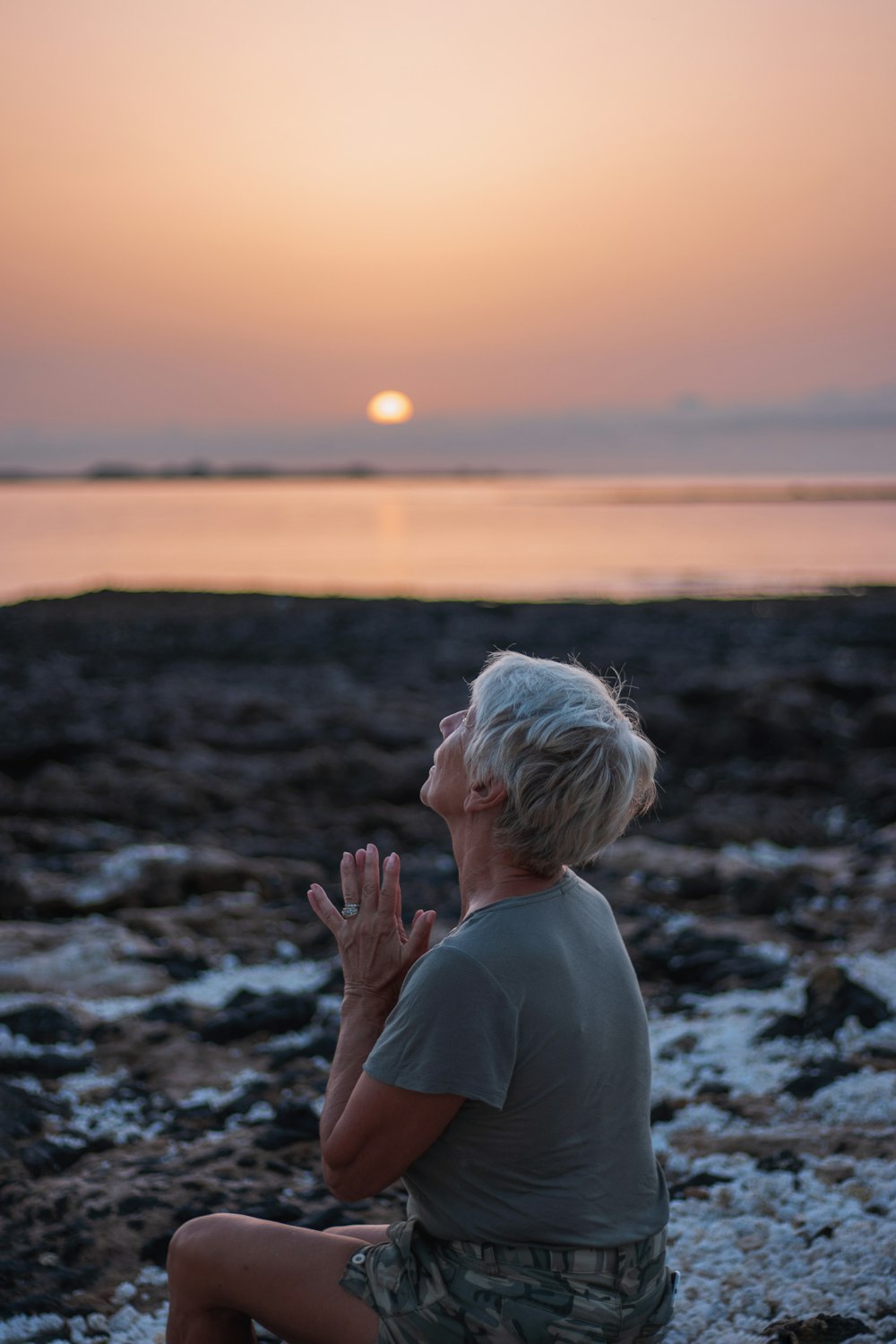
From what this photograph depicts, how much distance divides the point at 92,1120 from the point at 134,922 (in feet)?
6.91

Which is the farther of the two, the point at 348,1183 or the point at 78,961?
the point at 78,961

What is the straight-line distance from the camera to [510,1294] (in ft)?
7.27

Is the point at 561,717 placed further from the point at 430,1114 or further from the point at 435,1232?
the point at 435,1232

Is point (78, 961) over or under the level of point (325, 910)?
under

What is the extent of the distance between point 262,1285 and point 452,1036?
0.75 m

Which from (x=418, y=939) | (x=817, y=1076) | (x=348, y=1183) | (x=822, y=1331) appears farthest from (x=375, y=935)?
(x=817, y=1076)

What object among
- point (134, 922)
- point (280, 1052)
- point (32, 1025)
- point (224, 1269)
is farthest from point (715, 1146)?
point (134, 922)

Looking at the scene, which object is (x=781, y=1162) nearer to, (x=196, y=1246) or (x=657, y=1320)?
(x=657, y=1320)

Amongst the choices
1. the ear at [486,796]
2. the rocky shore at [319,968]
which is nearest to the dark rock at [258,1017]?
the rocky shore at [319,968]

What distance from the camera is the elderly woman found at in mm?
2166

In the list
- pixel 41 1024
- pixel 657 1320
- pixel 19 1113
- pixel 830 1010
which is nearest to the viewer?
pixel 657 1320

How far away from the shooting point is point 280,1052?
4.96 meters

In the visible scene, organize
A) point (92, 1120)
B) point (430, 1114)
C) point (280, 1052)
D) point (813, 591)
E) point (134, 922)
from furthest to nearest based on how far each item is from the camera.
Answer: point (813, 591)
point (134, 922)
point (280, 1052)
point (92, 1120)
point (430, 1114)

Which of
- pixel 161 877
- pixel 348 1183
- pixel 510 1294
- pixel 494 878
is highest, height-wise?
pixel 494 878
